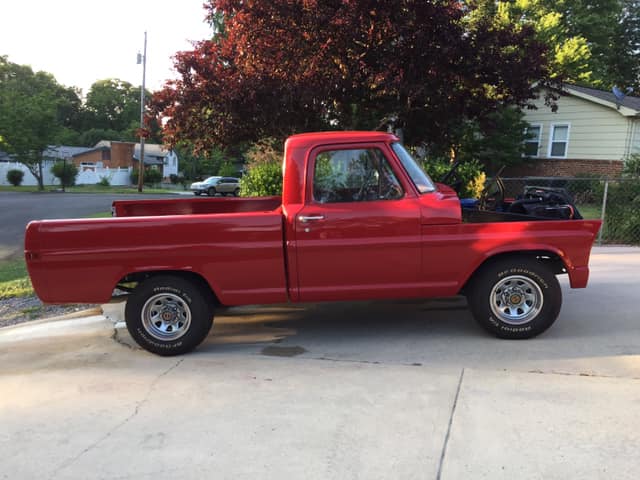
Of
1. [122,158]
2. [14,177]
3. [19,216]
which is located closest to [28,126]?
[14,177]

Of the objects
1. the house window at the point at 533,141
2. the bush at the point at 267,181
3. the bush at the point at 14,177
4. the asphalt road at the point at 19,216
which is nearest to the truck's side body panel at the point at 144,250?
the bush at the point at 267,181

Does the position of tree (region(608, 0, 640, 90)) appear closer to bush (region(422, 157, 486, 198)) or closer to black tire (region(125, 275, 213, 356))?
bush (region(422, 157, 486, 198))

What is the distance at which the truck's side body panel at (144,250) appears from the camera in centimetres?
439

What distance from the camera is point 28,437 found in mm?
3338

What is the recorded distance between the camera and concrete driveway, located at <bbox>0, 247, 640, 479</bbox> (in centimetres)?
292

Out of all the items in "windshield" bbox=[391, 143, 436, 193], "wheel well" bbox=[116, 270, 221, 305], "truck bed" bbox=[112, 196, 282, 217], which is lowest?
"wheel well" bbox=[116, 270, 221, 305]

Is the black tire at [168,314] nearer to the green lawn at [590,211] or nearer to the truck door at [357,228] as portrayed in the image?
the truck door at [357,228]

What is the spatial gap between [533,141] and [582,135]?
1899mm

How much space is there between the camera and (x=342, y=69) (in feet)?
28.2

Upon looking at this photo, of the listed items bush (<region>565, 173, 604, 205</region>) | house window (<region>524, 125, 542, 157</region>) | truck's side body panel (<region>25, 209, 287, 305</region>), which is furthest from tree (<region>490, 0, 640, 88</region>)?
truck's side body panel (<region>25, 209, 287, 305</region>)

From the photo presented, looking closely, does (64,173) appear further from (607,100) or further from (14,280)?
(607,100)

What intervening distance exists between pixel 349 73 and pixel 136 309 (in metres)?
5.74

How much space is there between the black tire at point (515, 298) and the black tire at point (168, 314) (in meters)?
2.59

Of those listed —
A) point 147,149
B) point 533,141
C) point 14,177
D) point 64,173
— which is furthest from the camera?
point 147,149
